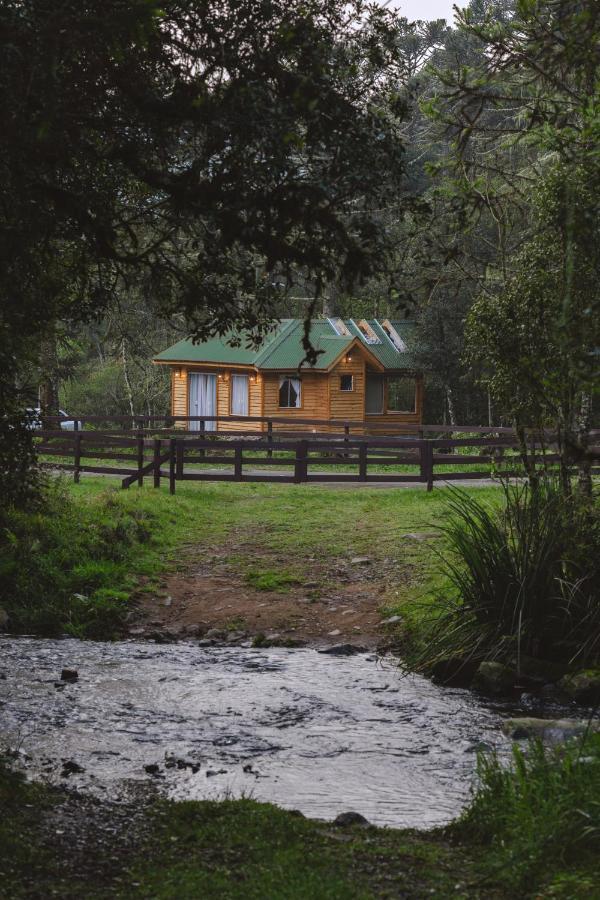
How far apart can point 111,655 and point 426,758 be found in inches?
180

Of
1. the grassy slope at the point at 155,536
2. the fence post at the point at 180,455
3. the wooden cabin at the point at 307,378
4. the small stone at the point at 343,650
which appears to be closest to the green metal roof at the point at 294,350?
the wooden cabin at the point at 307,378

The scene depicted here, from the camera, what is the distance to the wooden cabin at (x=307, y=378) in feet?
133

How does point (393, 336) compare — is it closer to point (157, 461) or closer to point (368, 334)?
point (368, 334)

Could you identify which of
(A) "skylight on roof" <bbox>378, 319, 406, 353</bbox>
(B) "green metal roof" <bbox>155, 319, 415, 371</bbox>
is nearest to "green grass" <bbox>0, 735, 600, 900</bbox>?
(B) "green metal roof" <bbox>155, 319, 415, 371</bbox>

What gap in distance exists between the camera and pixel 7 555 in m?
13.2

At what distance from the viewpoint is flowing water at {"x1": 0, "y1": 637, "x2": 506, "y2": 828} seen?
7071mm

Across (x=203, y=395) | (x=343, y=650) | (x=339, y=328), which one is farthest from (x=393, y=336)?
(x=343, y=650)

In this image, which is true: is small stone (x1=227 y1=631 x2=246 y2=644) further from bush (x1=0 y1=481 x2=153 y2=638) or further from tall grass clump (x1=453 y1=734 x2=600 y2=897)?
tall grass clump (x1=453 y1=734 x2=600 y2=897)

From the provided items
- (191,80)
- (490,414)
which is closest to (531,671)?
(191,80)

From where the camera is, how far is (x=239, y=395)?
42.5m

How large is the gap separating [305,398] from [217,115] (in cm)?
3522

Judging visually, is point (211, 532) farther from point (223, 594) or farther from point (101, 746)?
point (101, 746)

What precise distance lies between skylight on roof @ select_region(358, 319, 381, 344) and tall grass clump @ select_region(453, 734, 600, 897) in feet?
121

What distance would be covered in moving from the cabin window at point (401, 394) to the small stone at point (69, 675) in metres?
34.2
